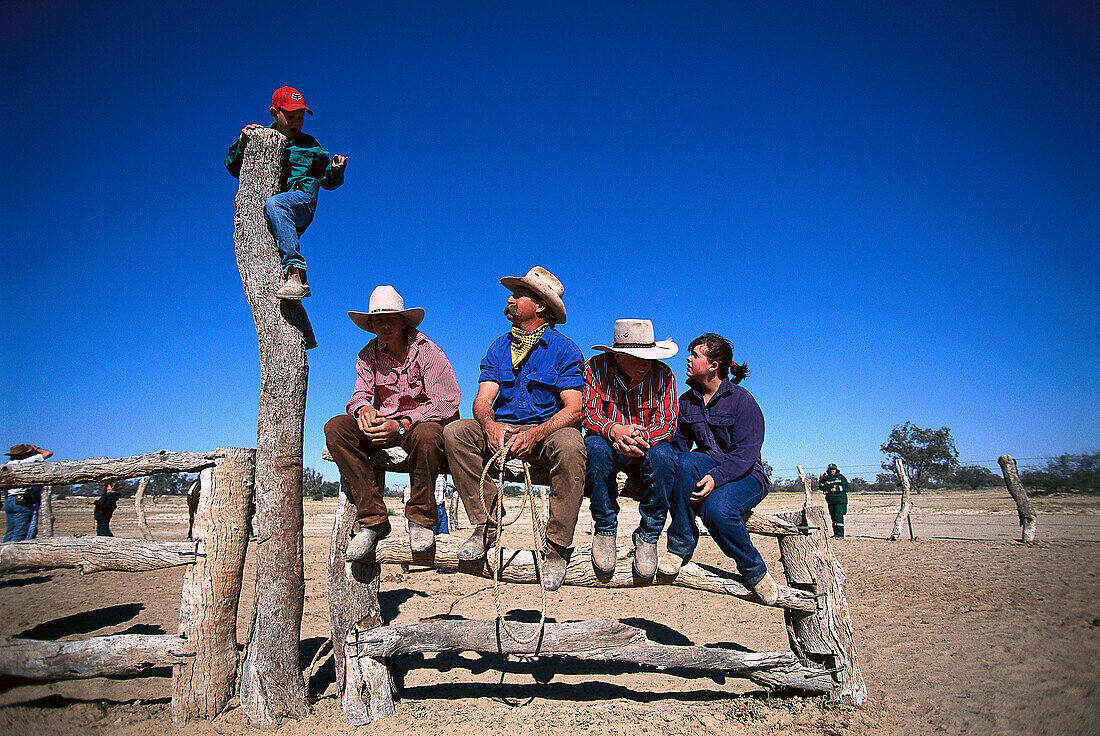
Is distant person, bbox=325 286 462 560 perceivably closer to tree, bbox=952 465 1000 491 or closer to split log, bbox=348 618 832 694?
split log, bbox=348 618 832 694

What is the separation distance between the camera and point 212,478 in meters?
4.36

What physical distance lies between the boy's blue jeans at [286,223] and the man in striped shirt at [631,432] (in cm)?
251

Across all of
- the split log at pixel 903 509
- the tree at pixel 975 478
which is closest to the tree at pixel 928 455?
the tree at pixel 975 478

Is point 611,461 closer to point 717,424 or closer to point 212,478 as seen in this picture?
point 717,424

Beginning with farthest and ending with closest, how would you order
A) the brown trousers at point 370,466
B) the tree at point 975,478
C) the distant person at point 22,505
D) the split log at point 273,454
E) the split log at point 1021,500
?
the tree at point 975,478, the split log at point 1021,500, the distant person at point 22,505, the split log at point 273,454, the brown trousers at point 370,466

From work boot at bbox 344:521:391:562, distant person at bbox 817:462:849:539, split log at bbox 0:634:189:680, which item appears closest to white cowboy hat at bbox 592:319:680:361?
work boot at bbox 344:521:391:562

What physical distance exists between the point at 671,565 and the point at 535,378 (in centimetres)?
180

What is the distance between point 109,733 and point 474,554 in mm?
2984

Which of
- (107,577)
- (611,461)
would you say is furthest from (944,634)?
(107,577)

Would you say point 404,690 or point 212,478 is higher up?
point 212,478

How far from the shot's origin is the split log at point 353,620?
4.47 meters

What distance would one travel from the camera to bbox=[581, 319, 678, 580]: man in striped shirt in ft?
13.6

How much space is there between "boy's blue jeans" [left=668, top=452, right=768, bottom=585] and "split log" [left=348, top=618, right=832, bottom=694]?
728mm

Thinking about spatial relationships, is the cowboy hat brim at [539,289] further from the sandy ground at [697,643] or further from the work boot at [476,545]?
the sandy ground at [697,643]
